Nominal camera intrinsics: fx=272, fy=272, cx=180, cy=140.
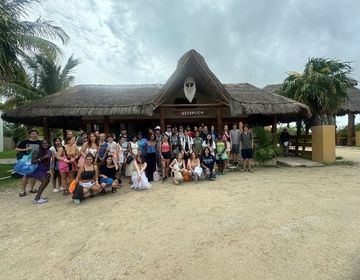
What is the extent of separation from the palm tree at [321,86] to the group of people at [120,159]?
212 inches

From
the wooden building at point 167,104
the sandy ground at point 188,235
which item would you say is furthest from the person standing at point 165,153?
the wooden building at point 167,104

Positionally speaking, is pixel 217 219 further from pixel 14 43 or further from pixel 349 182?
pixel 14 43


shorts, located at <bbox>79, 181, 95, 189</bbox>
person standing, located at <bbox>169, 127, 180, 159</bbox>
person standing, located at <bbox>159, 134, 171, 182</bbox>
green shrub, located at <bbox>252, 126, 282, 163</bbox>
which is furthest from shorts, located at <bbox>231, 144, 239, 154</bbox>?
shorts, located at <bbox>79, 181, 95, 189</bbox>

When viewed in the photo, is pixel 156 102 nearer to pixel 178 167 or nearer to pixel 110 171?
pixel 178 167

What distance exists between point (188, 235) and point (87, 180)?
9.83 ft

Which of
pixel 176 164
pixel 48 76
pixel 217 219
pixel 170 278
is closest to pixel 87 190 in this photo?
pixel 176 164

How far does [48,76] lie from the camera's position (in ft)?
61.4

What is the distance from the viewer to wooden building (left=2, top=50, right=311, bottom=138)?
979 cm

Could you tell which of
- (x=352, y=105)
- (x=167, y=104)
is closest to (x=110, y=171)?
(x=167, y=104)

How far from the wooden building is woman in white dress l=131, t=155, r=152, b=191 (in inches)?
108

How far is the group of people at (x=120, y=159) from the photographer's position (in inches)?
242

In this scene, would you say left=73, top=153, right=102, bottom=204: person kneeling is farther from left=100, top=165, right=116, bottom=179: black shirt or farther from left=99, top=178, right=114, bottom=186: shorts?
left=100, top=165, right=116, bottom=179: black shirt

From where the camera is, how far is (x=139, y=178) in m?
6.66

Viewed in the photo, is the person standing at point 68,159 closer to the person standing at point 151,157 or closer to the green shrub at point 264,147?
the person standing at point 151,157
